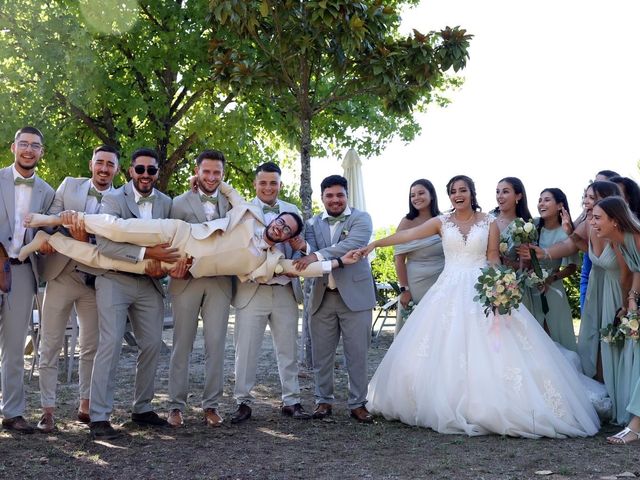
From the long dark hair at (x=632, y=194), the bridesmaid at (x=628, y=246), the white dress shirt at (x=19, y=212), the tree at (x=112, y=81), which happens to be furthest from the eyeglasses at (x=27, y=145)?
the tree at (x=112, y=81)

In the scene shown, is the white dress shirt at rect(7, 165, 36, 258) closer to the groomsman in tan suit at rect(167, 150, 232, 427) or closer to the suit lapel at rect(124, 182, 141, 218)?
the suit lapel at rect(124, 182, 141, 218)

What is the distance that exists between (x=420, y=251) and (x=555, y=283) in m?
1.35

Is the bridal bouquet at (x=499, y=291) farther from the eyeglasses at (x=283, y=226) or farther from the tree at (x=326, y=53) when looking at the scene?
the tree at (x=326, y=53)

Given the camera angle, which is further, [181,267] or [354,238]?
[354,238]

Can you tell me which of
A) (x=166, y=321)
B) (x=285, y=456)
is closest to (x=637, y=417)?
(x=285, y=456)

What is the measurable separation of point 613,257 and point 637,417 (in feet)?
4.49

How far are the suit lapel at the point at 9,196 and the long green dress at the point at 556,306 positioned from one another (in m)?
4.79

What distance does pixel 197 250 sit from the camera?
21.3 ft

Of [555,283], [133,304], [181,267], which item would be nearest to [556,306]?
[555,283]

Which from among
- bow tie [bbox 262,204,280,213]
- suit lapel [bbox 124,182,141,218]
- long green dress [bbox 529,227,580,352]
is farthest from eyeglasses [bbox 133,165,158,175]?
long green dress [bbox 529,227,580,352]

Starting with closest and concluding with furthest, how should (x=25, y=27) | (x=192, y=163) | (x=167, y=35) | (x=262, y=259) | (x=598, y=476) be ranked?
(x=598, y=476) < (x=262, y=259) < (x=25, y=27) < (x=167, y=35) < (x=192, y=163)

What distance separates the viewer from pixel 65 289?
6.76 m

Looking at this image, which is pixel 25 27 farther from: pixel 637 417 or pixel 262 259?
pixel 637 417

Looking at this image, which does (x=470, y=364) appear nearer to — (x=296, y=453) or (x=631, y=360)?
(x=631, y=360)
